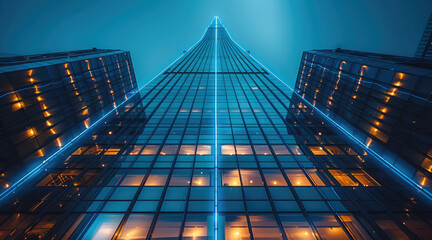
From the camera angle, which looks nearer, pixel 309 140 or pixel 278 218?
pixel 278 218

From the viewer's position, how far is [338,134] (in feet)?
68.1

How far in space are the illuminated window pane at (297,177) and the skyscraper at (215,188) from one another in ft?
0.25

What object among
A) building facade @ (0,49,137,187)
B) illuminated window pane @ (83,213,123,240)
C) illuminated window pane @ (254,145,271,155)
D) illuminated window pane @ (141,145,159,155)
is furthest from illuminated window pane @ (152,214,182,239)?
building facade @ (0,49,137,187)

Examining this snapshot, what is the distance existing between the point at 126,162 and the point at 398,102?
24871mm

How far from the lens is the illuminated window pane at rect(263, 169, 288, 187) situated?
1433 cm

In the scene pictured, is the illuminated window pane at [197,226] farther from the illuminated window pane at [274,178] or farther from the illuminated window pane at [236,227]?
the illuminated window pane at [274,178]

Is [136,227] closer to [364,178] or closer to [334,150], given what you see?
[364,178]

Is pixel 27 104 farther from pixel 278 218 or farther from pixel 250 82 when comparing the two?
pixel 250 82

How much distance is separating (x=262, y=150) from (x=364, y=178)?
8326 mm

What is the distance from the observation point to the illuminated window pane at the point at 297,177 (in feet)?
46.9

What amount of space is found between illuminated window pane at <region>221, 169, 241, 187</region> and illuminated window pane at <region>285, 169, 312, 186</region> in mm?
4353

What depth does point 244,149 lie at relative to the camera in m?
18.4

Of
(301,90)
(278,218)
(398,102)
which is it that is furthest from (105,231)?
(301,90)

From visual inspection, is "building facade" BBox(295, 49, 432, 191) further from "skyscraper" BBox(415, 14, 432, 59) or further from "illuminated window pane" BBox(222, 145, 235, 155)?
"skyscraper" BBox(415, 14, 432, 59)
